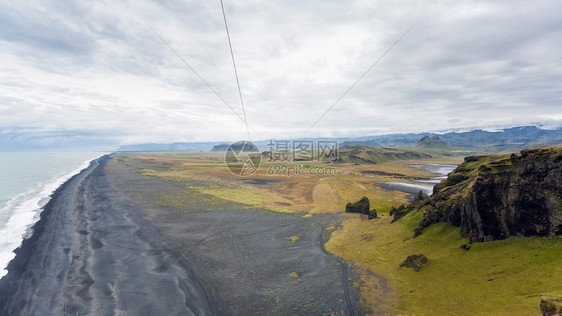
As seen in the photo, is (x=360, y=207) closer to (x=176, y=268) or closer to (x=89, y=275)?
(x=176, y=268)

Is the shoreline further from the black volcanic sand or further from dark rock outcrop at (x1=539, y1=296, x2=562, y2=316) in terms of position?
dark rock outcrop at (x1=539, y1=296, x2=562, y2=316)

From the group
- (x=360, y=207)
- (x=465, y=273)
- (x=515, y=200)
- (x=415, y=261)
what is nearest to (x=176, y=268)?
(x=415, y=261)

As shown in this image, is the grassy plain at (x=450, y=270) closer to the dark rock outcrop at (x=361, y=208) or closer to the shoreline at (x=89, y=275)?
the dark rock outcrop at (x=361, y=208)

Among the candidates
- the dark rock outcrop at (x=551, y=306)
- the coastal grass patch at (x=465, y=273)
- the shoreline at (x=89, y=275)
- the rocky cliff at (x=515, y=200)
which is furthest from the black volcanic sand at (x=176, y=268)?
the rocky cliff at (x=515, y=200)

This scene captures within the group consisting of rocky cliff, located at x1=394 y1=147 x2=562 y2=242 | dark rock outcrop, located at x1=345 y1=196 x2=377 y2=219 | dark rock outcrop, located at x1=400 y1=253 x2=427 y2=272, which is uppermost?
rocky cliff, located at x1=394 y1=147 x2=562 y2=242

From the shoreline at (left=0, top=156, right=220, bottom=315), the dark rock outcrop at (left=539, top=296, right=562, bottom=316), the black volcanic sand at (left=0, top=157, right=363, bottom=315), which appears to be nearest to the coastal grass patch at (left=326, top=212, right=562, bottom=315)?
the dark rock outcrop at (left=539, top=296, right=562, bottom=316)
